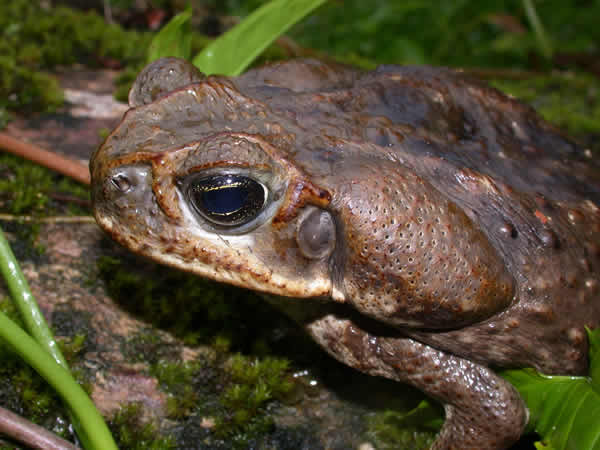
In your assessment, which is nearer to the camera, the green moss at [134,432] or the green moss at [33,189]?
the green moss at [134,432]

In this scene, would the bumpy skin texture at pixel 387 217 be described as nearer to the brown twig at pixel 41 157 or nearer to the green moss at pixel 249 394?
the green moss at pixel 249 394

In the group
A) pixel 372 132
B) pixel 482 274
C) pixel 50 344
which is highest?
pixel 372 132

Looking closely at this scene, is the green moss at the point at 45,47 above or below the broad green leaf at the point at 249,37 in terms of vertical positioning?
below

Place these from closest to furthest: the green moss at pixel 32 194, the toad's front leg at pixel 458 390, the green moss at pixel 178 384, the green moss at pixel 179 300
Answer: the toad's front leg at pixel 458 390, the green moss at pixel 178 384, the green moss at pixel 179 300, the green moss at pixel 32 194

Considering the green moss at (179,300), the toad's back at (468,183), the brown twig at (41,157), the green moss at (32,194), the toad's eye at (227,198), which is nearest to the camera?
the toad's eye at (227,198)

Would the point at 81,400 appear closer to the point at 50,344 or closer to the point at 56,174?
the point at 50,344

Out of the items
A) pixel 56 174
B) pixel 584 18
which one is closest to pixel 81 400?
pixel 56 174

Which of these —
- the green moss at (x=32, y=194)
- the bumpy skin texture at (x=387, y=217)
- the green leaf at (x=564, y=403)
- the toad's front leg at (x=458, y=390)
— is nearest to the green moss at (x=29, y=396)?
the green moss at (x=32, y=194)
